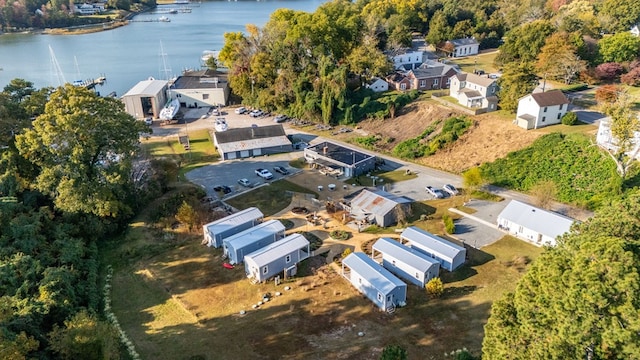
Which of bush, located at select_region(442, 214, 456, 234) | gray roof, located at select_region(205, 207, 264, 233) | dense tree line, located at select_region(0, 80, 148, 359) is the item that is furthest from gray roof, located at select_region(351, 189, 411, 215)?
dense tree line, located at select_region(0, 80, 148, 359)

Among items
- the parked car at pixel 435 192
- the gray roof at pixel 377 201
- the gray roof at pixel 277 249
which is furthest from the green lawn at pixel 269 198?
the parked car at pixel 435 192

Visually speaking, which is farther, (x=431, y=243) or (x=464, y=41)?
(x=464, y=41)

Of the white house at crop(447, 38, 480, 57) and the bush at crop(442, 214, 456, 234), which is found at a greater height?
the white house at crop(447, 38, 480, 57)

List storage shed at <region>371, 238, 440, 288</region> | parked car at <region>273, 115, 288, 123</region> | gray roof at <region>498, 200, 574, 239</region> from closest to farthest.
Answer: storage shed at <region>371, 238, 440, 288</region> < gray roof at <region>498, 200, 574, 239</region> < parked car at <region>273, 115, 288, 123</region>

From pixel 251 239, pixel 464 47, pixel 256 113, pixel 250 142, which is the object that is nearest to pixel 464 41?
pixel 464 47

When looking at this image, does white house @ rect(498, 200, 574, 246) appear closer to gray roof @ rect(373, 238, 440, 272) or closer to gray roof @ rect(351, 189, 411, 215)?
gray roof @ rect(351, 189, 411, 215)

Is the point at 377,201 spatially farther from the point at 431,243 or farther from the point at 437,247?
the point at 437,247
